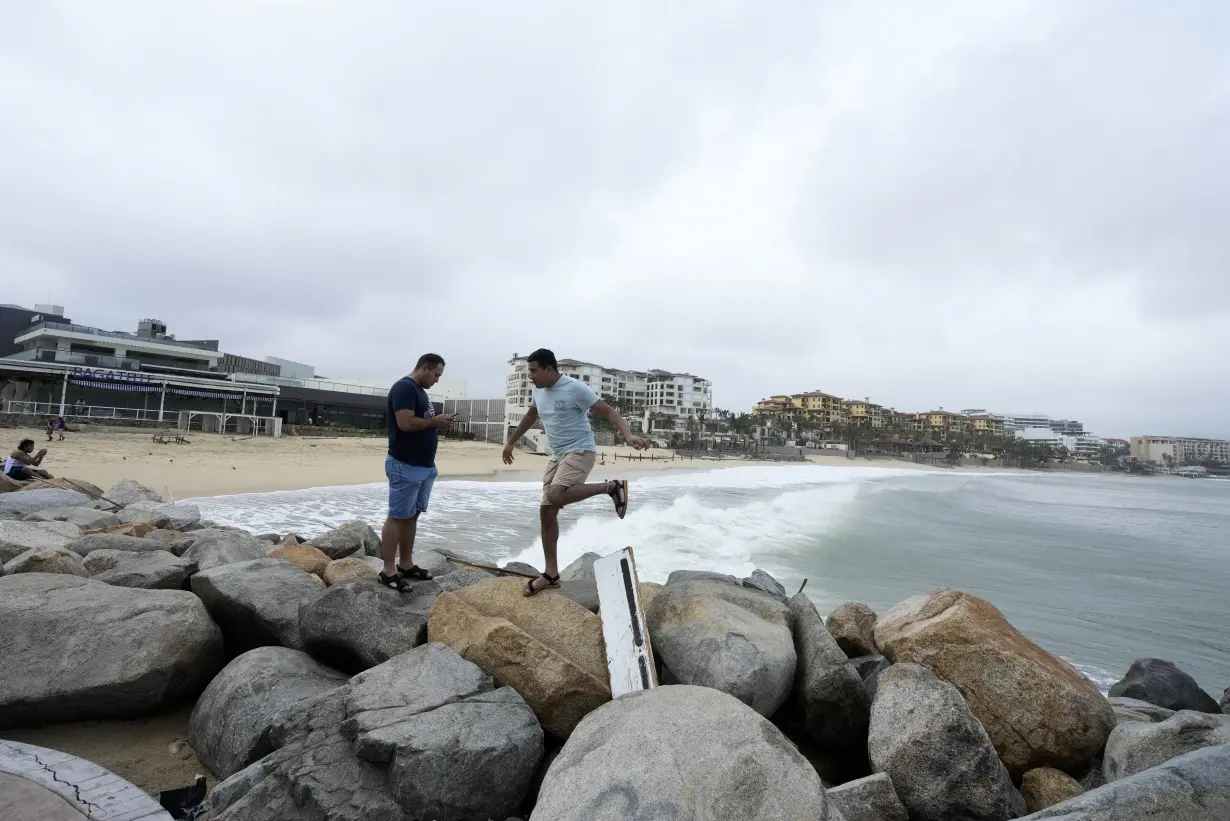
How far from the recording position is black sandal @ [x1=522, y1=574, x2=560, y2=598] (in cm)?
421

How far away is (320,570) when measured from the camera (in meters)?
6.53

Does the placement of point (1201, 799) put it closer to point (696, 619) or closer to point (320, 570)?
point (696, 619)

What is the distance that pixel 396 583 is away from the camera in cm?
460

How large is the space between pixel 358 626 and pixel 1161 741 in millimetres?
4519

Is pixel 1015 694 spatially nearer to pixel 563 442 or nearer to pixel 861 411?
pixel 563 442

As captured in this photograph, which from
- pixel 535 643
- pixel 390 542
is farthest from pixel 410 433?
pixel 535 643

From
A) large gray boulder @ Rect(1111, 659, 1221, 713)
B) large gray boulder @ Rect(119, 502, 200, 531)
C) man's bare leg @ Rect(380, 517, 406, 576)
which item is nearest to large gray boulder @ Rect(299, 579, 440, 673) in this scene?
man's bare leg @ Rect(380, 517, 406, 576)

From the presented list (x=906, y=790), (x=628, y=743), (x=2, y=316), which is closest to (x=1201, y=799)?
(x=906, y=790)

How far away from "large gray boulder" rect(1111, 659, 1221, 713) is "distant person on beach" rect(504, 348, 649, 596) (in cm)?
488

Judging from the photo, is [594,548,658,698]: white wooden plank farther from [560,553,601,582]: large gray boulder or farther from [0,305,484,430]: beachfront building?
[0,305,484,430]: beachfront building

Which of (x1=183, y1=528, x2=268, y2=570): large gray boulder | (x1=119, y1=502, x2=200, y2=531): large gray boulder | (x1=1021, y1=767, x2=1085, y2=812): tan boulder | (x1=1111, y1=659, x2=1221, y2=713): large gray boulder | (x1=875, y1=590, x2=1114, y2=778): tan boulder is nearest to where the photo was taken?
(x1=1021, y1=767, x2=1085, y2=812): tan boulder

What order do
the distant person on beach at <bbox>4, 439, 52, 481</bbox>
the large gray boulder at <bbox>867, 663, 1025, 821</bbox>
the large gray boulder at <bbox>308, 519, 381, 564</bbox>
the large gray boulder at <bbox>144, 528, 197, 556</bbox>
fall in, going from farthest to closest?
the distant person on beach at <bbox>4, 439, 52, 481</bbox>
the large gray boulder at <bbox>308, 519, 381, 564</bbox>
the large gray boulder at <bbox>144, 528, 197, 556</bbox>
the large gray boulder at <bbox>867, 663, 1025, 821</bbox>

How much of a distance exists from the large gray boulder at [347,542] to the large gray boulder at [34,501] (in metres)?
4.42

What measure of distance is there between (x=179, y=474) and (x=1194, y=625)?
88.4 ft
